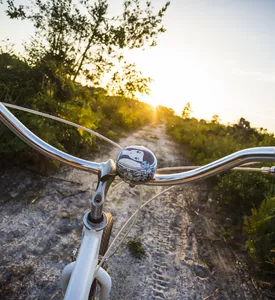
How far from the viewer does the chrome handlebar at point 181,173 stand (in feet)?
2.64

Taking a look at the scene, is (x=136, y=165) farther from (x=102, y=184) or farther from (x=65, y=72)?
(x=65, y=72)

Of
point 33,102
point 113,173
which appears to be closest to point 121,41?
point 33,102

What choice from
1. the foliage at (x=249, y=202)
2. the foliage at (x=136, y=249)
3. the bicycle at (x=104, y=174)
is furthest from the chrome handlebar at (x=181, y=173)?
the foliage at (x=249, y=202)

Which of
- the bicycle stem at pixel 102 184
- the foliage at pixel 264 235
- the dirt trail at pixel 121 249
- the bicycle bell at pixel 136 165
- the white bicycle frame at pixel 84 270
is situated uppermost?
the bicycle bell at pixel 136 165

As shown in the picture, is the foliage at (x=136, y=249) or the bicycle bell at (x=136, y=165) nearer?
the bicycle bell at (x=136, y=165)

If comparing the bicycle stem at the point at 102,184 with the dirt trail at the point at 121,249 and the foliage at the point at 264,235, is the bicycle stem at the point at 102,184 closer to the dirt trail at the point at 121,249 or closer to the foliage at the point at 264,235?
the dirt trail at the point at 121,249

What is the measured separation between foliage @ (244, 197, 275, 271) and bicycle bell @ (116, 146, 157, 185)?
295 cm

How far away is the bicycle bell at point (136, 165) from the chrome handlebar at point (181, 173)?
11cm

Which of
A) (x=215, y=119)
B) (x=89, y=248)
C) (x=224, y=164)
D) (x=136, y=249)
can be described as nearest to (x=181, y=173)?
(x=224, y=164)

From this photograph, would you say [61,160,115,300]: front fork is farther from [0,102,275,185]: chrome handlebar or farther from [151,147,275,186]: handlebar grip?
[151,147,275,186]: handlebar grip

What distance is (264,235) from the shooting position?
320cm

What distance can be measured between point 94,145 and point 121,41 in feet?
11.2

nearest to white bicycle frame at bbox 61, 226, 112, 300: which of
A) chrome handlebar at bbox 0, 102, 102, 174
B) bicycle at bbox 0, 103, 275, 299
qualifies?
bicycle at bbox 0, 103, 275, 299

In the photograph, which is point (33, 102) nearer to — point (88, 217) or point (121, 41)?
point (121, 41)
